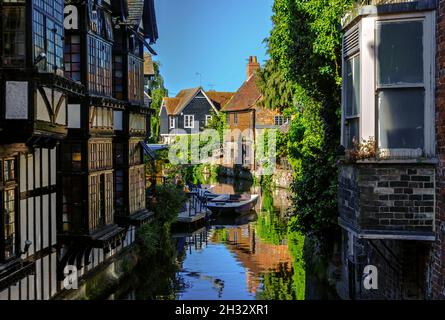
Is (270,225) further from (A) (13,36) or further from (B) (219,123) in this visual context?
(B) (219,123)

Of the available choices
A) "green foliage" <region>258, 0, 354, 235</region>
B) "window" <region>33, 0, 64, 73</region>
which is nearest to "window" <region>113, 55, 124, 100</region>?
"green foliage" <region>258, 0, 354, 235</region>

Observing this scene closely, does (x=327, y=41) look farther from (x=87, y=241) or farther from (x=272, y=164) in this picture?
(x=272, y=164)

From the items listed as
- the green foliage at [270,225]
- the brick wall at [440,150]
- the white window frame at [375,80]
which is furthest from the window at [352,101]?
the green foliage at [270,225]

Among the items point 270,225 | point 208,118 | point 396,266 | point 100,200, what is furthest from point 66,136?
point 208,118

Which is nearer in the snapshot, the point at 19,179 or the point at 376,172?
the point at 376,172

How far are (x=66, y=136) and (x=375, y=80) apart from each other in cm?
825

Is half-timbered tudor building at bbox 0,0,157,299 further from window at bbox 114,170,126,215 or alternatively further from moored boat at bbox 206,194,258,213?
moored boat at bbox 206,194,258,213

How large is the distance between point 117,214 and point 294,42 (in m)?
7.79

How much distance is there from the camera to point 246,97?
68.9 meters

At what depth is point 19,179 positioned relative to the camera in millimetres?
12664

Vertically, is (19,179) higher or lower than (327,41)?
lower

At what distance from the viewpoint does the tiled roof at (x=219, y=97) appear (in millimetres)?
82213

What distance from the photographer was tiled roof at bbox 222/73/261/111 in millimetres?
67000
